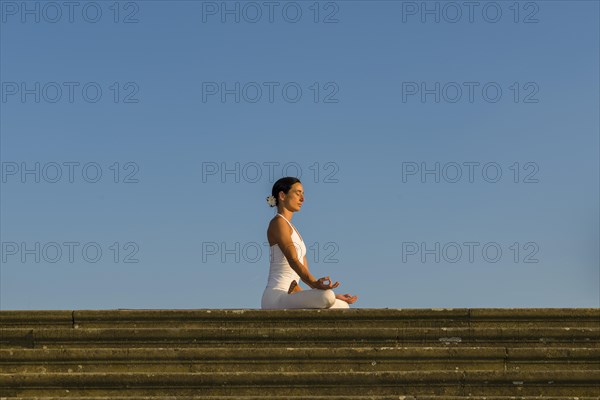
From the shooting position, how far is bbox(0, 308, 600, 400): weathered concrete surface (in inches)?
319

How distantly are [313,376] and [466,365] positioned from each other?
1370 millimetres

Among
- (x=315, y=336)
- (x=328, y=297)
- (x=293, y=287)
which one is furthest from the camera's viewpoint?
(x=293, y=287)

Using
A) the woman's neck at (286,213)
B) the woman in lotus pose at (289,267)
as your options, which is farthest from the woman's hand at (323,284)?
the woman's neck at (286,213)

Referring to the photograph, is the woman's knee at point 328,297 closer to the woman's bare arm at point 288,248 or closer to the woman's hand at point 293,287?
the woman's bare arm at point 288,248

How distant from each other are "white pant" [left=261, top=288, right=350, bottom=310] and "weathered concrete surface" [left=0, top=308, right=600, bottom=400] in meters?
0.36

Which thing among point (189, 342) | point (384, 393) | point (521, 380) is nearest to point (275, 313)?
point (189, 342)

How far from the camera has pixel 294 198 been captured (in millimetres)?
10664

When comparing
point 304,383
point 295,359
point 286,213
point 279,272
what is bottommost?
point 304,383

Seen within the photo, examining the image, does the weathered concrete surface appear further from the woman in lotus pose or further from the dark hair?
the dark hair

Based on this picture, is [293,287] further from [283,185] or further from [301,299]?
[283,185]

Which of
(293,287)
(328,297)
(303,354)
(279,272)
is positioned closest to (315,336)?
(303,354)

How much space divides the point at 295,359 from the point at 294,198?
2551 mm

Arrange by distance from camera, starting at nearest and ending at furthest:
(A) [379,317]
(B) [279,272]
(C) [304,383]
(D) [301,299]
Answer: (C) [304,383] → (A) [379,317] → (D) [301,299] → (B) [279,272]

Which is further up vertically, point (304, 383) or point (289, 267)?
point (289, 267)
